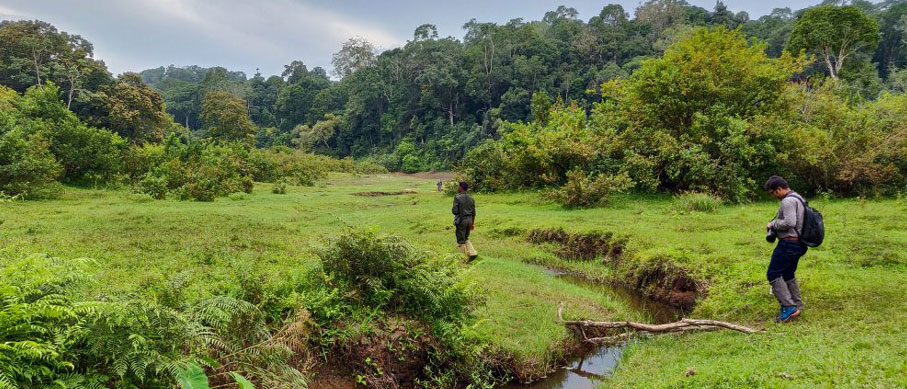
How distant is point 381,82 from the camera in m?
89.8

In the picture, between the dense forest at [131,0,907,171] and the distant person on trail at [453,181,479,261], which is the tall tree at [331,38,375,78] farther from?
the distant person on trail at [453,181,479,261]

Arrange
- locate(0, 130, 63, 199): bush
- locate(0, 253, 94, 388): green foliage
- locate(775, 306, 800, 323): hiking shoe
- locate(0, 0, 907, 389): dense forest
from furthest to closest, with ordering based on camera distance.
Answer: locate(0, 130, 63, 199): bush → locate(775, 306, 800, 323): hiking shoe → locate(0, 0, 907, 389): dense forest → locate(0, 253, 94, 388): green foliage

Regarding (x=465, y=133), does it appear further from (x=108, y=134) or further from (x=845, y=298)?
(x=845, y=298)

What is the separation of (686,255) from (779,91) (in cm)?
1501

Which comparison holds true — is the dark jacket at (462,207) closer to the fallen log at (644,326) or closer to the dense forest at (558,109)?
the fallen log at (644,326)

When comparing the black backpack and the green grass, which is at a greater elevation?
the black backpack

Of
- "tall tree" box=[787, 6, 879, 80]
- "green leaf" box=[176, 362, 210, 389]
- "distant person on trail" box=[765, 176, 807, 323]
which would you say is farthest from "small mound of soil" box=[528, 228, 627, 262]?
"tall tree" box=[787, 6, 879, 80]

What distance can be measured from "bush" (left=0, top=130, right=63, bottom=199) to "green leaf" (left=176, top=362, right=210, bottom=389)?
21388mm

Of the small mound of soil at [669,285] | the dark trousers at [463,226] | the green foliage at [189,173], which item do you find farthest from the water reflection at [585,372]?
the green foliage at [189,173]

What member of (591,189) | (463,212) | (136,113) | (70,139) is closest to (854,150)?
(591,189)

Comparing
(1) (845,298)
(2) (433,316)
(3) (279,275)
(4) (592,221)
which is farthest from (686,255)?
(3) (279,275)

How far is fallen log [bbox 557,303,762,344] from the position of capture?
24.0 ft

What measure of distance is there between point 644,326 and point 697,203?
11.1 m

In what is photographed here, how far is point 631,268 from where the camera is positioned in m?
12.1
